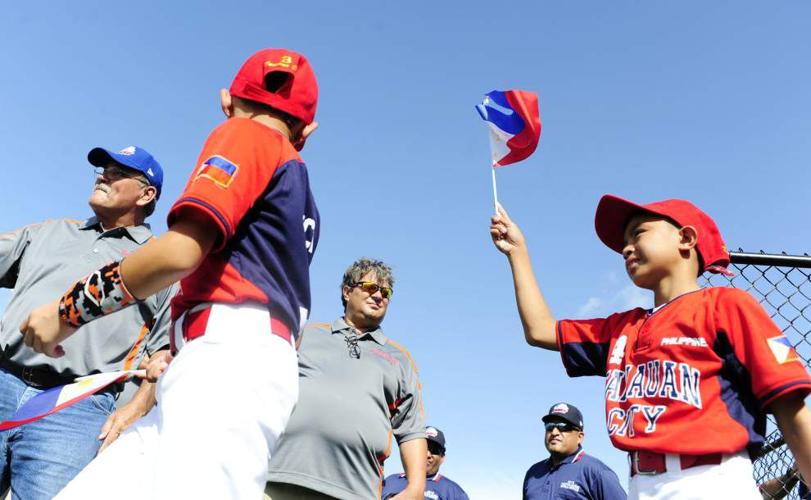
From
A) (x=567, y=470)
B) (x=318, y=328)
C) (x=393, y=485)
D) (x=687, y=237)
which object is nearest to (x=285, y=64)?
(x=687, y=237)

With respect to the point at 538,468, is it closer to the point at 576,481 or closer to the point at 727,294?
the point at 576,481

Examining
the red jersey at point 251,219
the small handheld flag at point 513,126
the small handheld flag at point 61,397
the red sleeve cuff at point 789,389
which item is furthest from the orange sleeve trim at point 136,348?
the red sleeve cuff at point 789,389

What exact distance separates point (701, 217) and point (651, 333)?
676mm

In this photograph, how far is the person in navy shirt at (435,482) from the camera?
9.88 meters

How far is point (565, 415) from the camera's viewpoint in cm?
856

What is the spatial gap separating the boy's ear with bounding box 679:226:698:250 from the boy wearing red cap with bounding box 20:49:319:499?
1.79 metres

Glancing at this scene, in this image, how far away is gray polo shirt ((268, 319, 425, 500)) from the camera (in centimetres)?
363

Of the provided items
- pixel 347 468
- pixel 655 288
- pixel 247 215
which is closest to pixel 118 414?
pixel 347 468

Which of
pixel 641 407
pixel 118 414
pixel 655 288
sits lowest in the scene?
pixel 118 414

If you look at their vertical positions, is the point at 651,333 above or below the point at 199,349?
above

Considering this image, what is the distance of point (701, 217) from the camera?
10.1ft

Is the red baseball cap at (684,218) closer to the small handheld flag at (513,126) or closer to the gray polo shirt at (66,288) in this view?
the small handheld flag at (513,126)

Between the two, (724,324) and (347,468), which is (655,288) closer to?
(724,324)

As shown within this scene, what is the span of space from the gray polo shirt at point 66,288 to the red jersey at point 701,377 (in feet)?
7.39
